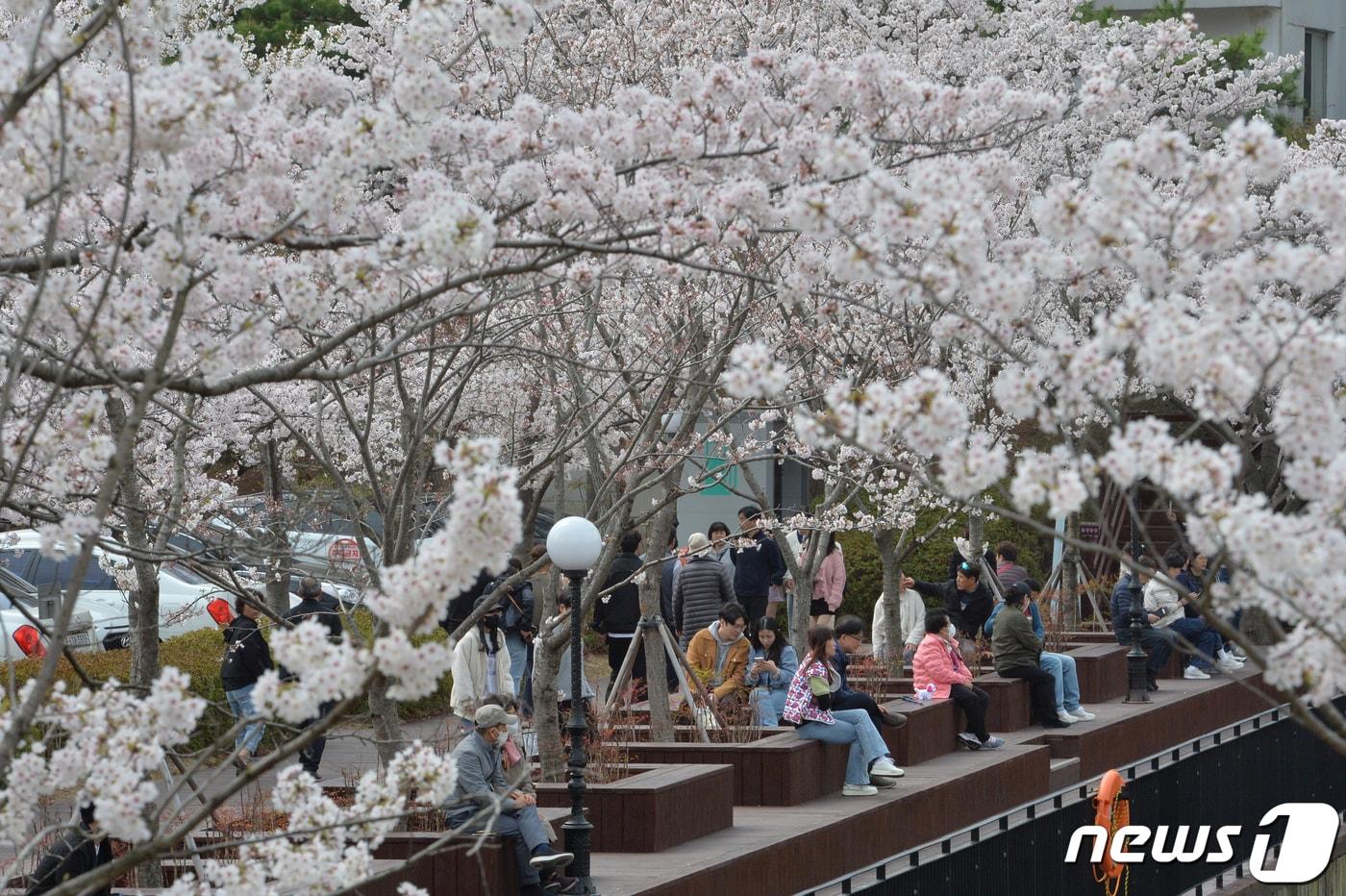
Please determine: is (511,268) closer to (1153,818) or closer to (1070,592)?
(1153,818)

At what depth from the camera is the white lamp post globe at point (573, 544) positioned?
900cm

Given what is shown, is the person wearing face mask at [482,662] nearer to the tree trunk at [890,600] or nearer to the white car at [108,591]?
the tree trunk at [890,600]

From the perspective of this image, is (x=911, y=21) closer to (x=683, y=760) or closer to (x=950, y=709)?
(x=950, y=709)

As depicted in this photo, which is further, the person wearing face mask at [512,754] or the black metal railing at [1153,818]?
the person wearing face mask at [512,754]

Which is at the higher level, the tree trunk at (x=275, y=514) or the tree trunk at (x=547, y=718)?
the tree trunk at (x=275, y=514)

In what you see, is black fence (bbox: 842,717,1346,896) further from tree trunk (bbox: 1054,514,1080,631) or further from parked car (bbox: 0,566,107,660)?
parked car (bbox: 0,566,107,660)

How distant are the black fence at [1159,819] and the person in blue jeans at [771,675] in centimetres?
287

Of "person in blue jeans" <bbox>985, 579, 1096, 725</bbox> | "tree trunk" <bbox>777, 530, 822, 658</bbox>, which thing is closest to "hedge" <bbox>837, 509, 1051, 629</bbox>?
"person in blue jeans" <bbox>985, 579, 1096, 725</bbox>

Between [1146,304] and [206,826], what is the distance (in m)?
6.91

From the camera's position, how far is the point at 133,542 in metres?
8.02

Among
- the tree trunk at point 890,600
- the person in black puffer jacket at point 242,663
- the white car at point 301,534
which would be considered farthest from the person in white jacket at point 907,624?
the person in black puffer jacket at point 242,663

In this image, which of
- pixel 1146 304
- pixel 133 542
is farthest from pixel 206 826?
pixel 1146 304

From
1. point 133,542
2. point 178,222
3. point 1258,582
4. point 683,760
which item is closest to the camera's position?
point 1258,582

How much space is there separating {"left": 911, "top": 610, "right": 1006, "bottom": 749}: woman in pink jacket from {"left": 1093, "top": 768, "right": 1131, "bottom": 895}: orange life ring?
367 centimetres
